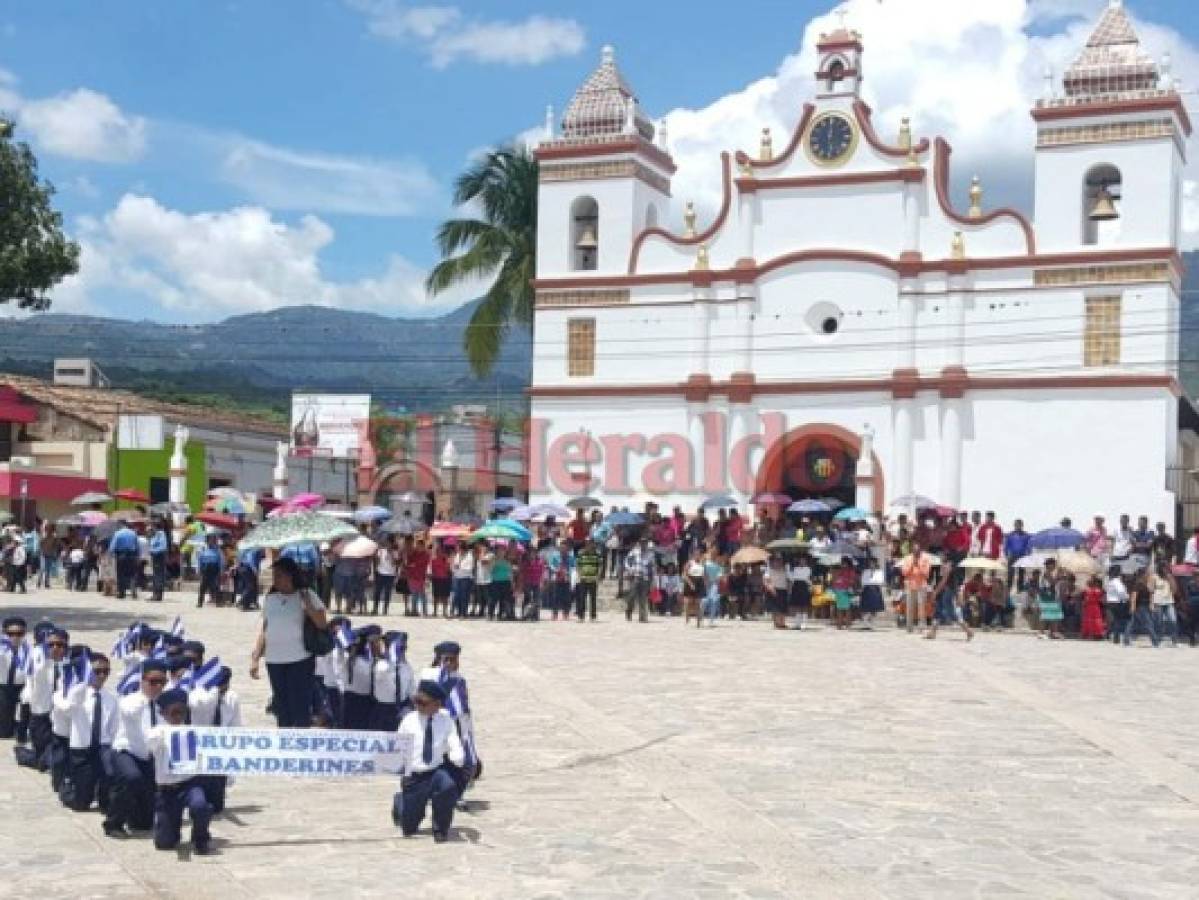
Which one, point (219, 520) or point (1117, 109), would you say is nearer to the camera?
point (1117, 109)

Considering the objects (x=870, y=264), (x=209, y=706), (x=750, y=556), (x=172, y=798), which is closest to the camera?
(x=172, y=798)

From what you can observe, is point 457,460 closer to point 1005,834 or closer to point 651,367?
point 651,367

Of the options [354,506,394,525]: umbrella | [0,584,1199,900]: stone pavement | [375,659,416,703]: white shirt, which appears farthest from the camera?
[354,506,394,525]: umbrella

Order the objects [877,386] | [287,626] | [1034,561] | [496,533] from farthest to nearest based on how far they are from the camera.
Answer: [877,386], [1034,561], [496,533], [287,626]

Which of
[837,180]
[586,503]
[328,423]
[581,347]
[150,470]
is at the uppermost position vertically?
[837,180]

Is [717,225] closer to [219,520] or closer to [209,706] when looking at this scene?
[219,520]

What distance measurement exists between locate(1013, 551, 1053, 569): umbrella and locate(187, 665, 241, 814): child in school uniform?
1878cm

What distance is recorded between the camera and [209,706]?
10.0 metres

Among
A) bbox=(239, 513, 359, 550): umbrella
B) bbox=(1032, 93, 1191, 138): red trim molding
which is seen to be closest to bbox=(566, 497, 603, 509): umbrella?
bbox=(1032, 93, 1191, 138): red trim molding

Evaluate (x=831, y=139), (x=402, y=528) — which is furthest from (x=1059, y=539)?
(x=831, y=139)

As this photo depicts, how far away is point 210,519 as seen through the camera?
1380 inches

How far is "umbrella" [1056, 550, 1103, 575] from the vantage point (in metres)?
25.8

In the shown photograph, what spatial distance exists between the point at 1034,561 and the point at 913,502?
543cm

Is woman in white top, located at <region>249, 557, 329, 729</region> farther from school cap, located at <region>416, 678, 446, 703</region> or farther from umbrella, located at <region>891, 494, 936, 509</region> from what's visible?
umbrella, located at <region>891, 494, 936, 509</region>
